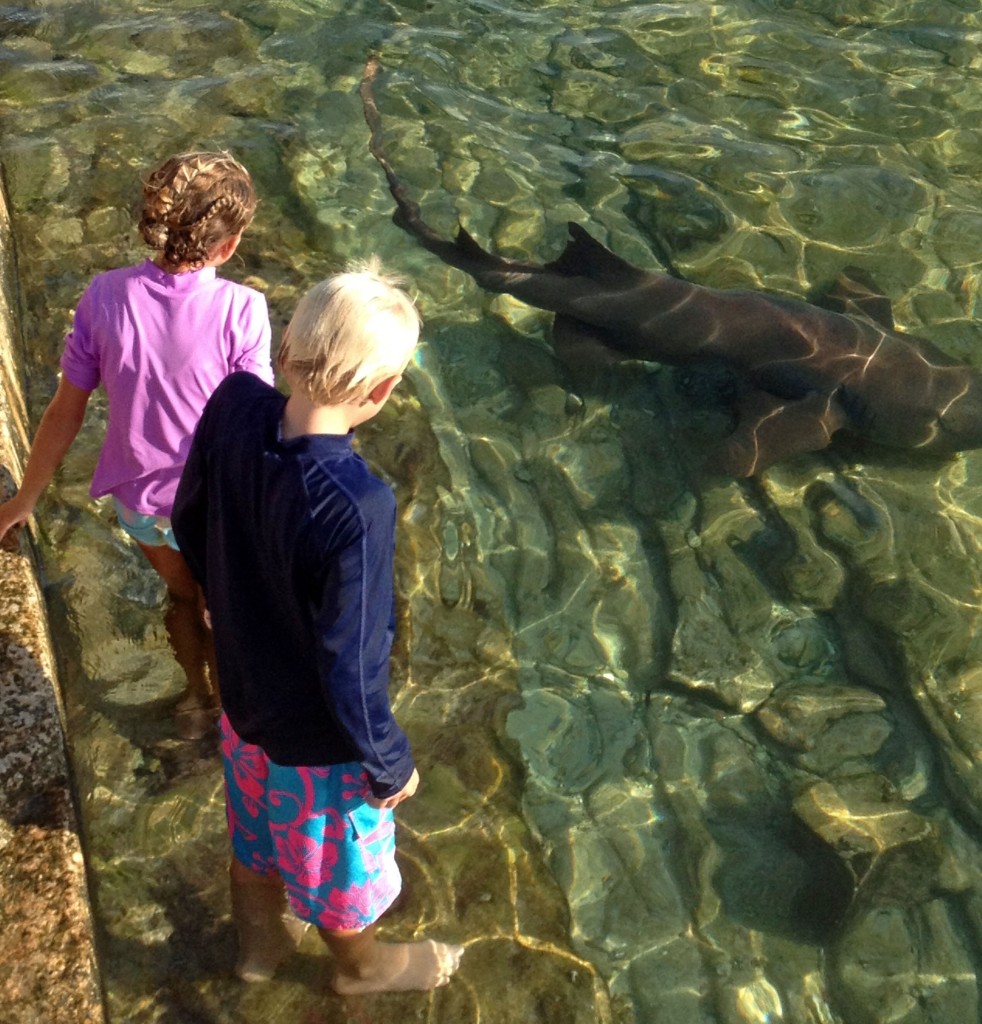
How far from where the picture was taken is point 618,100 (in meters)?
8.07

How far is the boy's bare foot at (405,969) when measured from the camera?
136 inches

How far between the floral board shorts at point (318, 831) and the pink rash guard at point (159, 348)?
903mm

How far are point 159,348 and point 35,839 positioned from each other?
57.1 inches

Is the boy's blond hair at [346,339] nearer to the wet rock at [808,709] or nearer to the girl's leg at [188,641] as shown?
the girl's leg at [188,641]

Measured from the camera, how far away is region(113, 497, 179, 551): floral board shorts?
134 inches

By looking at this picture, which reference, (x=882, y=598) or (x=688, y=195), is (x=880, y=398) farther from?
(x=688, y=195)

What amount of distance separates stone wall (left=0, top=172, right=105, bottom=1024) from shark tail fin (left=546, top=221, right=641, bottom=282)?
10.9 ft

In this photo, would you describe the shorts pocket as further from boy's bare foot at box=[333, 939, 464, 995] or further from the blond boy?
boy's bare foot at box=[333, 939, 464, 995]

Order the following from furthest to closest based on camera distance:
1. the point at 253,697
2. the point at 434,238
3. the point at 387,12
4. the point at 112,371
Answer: the point at 387,12 → the point at 434,238 → the point at 112,371 → the point at 253,697

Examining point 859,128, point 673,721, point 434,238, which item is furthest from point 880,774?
point 859,128

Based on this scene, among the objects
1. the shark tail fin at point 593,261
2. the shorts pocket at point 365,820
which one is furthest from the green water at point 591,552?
the shorts pocket at point 365,820

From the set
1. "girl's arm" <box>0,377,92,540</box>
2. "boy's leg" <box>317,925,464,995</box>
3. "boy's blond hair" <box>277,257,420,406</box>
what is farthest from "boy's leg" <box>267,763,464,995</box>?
"girl's arm" <box>0,377,92,540</box>

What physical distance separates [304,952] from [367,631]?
1.80 m

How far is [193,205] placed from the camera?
111 inches
